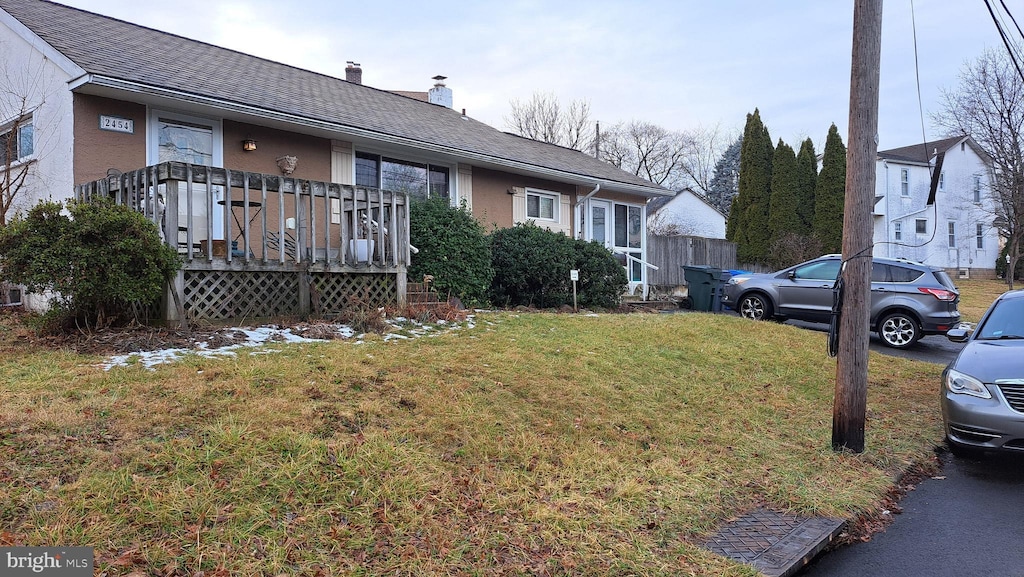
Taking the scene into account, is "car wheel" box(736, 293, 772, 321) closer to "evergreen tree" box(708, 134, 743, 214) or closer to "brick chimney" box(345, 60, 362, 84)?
"brick chimney" box(345, 60, 362, 84)

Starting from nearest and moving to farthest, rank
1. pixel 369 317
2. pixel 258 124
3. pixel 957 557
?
pixel 957 557, pixel 369 317, pixel 258 124

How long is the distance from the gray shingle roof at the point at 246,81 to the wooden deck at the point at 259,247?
1.70 meters

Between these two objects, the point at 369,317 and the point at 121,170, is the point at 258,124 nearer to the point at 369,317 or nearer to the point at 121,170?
the point at 121,170

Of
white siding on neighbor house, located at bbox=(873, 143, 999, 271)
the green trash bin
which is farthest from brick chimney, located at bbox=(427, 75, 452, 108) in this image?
white siding on neighbor house, located at bbox=(873, 143, 999, 271)

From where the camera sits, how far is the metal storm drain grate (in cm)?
366

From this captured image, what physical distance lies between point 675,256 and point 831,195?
36.1 ft

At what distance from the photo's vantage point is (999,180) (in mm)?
29109

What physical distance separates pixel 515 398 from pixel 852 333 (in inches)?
118

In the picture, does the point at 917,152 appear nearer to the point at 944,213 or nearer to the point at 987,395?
the point at 944,213

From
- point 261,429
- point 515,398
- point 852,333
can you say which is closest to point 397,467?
point 261,429

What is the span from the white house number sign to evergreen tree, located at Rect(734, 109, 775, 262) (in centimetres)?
2535

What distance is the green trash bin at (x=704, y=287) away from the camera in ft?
52.4

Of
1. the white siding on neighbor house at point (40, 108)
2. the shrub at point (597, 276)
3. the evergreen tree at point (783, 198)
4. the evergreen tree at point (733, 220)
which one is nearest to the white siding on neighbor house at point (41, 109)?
the white siding on neighbor house at point (40, 108)

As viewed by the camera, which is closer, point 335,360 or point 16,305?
point 335,360
